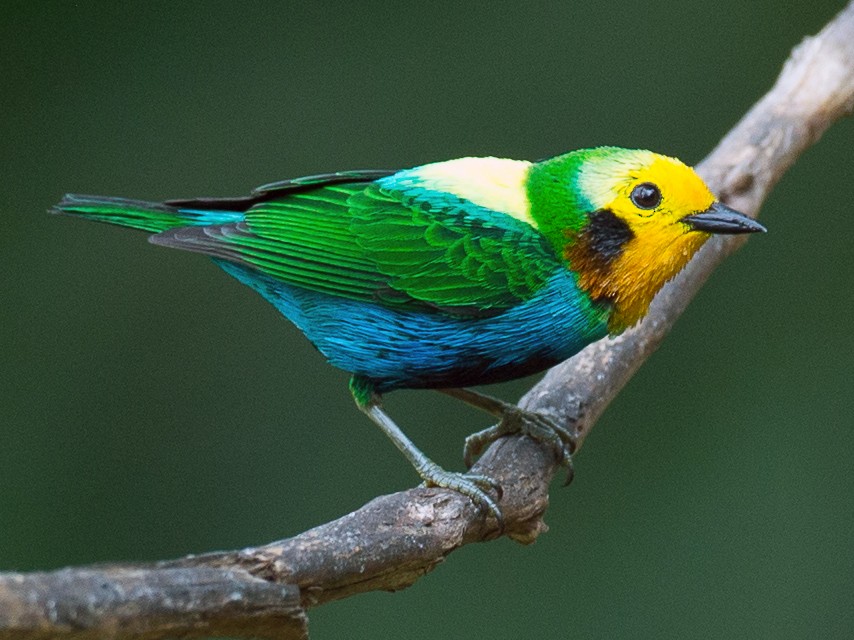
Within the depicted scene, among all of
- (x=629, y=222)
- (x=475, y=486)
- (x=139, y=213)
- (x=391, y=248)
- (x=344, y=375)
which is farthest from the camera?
(x=344, y=375)

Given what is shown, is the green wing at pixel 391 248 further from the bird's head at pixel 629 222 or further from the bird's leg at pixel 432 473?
the bird's leg at pixel 432 473

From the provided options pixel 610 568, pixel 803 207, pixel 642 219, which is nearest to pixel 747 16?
pixel 803 207

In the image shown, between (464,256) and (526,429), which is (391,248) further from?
(526,429)

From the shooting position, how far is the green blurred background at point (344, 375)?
15.0 feet

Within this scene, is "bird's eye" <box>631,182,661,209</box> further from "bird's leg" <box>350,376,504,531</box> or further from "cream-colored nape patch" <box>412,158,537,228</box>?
"bird's leg" <box>350,376,504,531</box>

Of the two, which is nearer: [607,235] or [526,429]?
[607,235]

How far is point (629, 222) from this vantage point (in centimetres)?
290

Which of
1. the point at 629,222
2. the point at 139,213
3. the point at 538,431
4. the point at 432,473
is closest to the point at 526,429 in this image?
the point at 538,431

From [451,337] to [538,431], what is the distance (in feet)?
1.23

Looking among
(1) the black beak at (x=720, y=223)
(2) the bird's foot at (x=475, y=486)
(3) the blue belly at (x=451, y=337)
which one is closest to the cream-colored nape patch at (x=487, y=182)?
(3) the blue belly at (x=451, y=337)

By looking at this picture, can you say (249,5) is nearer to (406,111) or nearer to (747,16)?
(406,111)

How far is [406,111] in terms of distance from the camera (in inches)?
202

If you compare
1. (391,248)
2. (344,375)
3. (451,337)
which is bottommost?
(344,375)

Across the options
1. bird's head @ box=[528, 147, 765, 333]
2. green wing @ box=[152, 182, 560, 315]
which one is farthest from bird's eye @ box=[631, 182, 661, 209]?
green wing @ box=[152, 182, 560, 315]
